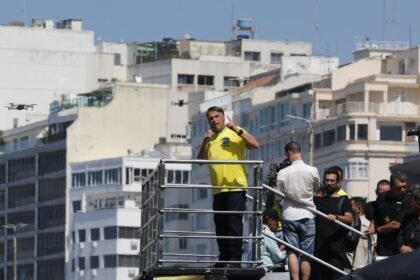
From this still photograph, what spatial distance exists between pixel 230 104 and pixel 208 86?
2983cm

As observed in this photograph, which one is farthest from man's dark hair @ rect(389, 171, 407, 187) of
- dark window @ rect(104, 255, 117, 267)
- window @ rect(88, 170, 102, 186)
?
window @ rect(88, 170, 102, 186)

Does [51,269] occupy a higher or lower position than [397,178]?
lower

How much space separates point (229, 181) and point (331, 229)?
4.00 feet

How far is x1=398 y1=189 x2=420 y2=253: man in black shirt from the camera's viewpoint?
27.8 meters

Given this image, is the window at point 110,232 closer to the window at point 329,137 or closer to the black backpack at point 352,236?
the window at point 329,137

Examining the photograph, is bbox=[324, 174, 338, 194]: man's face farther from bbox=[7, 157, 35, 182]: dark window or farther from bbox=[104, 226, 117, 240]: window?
bbox=[7, 157, 35, 182]: dark window

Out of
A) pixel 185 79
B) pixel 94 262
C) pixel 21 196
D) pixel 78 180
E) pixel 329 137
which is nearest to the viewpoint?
pixel 329 137

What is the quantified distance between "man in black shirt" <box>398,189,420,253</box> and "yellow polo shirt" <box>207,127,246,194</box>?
6.34 feet

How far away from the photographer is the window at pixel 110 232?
17954 centimetres

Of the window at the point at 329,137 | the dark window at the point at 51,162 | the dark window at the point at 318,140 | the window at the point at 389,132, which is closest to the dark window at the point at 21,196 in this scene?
the dark window at the point at 51,162

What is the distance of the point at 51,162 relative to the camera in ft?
620

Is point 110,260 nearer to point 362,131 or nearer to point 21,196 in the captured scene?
point 21,196

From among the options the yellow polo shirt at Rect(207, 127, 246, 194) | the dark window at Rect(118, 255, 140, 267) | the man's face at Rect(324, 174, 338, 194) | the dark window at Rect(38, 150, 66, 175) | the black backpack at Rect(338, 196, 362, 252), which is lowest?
the dark window at Rect(118, 255, 140, 267)

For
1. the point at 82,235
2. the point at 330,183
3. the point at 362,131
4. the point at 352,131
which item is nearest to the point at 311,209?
the point at 330,183
